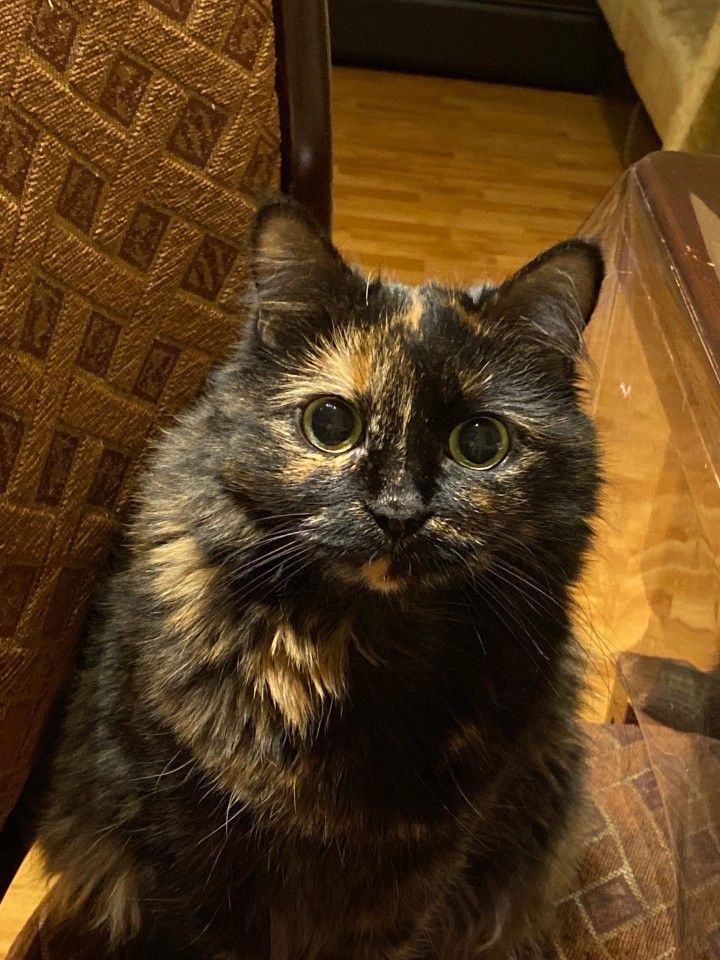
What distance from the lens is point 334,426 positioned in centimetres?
75

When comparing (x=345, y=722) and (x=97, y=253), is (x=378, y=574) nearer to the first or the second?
(x=345, y=722)

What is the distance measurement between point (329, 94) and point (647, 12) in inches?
107

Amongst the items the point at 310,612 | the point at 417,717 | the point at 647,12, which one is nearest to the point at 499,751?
the point at 417,717

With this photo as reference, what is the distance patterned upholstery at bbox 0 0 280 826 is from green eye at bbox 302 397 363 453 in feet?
0.79

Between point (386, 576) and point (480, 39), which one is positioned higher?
point (480, 39)

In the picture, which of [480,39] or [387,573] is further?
[480,39]

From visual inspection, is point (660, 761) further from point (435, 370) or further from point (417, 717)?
point (435, 370)

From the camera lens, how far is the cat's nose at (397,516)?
686mm

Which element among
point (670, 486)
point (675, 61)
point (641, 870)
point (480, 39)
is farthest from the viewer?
point (480, 39)

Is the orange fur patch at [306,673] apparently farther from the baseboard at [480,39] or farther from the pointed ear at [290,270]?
the baseboard at [480,39]

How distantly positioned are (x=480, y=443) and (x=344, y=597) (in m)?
0.18

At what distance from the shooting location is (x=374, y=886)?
85 cm

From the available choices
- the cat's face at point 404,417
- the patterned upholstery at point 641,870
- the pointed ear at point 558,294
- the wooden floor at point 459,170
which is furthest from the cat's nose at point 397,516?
the wooden floor at point 459,170

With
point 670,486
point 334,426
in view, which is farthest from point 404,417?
point 670,486
